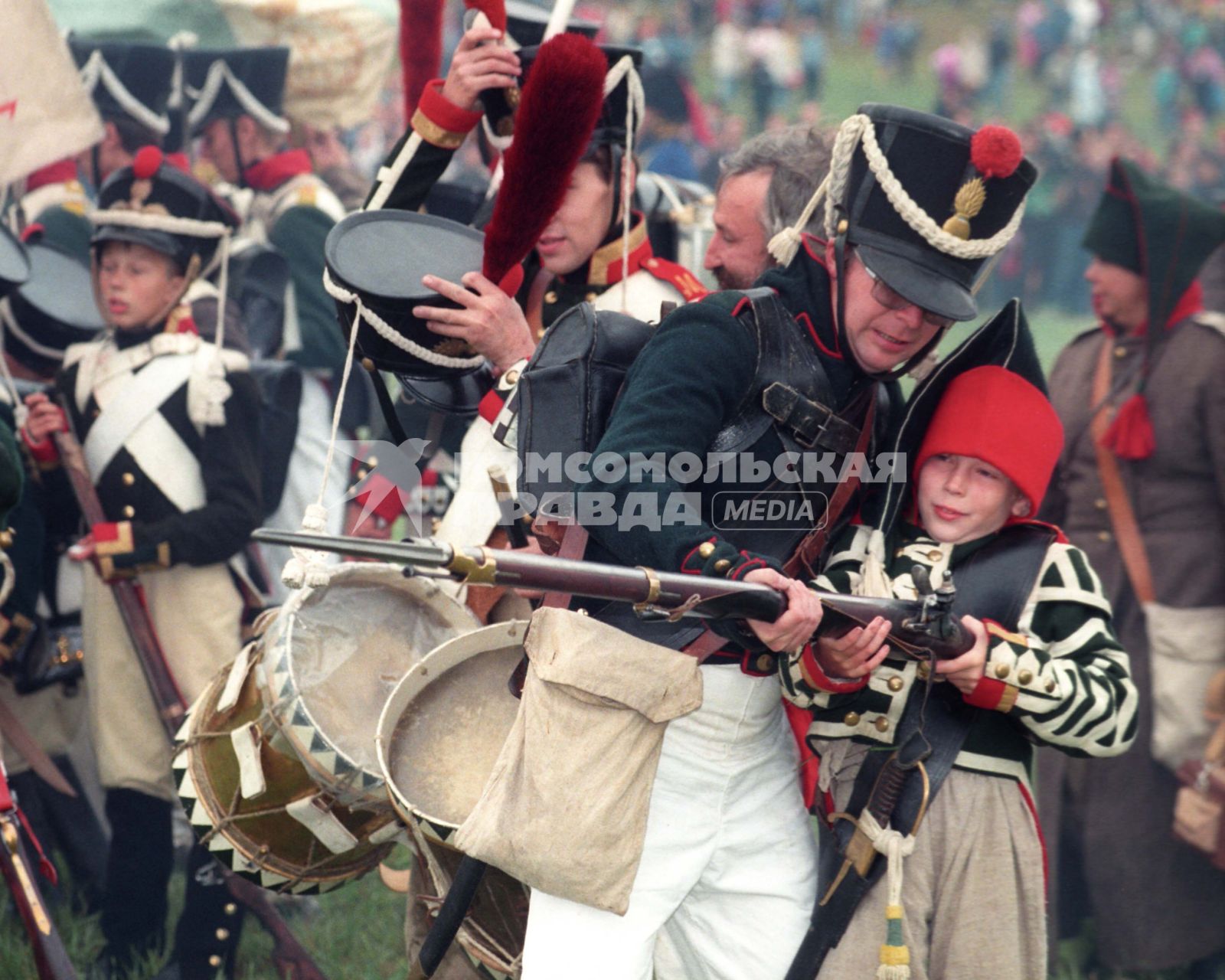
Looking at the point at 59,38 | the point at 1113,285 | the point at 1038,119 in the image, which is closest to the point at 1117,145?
the point at 1038,119

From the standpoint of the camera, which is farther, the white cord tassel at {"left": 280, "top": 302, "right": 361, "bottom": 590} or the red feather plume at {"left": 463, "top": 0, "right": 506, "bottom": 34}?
the red feather plume at {"left": 463, "top": 0, "right": 506, "bottom": 34}

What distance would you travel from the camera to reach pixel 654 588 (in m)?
2.74

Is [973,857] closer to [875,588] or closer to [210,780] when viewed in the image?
[875,588]

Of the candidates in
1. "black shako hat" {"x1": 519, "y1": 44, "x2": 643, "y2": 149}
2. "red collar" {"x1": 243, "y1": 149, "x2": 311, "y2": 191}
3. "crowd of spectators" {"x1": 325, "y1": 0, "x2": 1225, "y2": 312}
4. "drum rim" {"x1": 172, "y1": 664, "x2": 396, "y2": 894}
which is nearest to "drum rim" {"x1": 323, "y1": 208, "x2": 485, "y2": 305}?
"black shako hat" {"x1": 519, "y1": 44, "x2": 643, "y2": 149}

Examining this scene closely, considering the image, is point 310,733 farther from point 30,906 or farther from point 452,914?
point 30,906

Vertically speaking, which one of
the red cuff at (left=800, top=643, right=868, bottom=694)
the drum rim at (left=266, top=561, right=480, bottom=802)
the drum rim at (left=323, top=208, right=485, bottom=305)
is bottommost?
the drum rim at (left=266, top=561, right=480, bottom=802)

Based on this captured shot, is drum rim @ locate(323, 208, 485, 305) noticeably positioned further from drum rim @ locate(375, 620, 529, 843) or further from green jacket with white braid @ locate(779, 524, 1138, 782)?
green jacket with white braid @ locate(779, 524, 1138, 782)

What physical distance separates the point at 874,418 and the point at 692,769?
91 cm

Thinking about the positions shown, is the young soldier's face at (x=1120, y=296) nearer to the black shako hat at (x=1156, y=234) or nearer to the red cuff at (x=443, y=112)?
the black shako hat at (x=1156, y=234)

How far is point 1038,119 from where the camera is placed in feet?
85.9

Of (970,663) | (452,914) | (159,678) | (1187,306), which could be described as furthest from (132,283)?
(1187,306)

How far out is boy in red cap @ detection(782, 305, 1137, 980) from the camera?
10.6 ft

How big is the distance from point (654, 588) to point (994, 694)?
2.90ft

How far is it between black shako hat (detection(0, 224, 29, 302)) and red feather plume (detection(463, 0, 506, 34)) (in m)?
1.85
